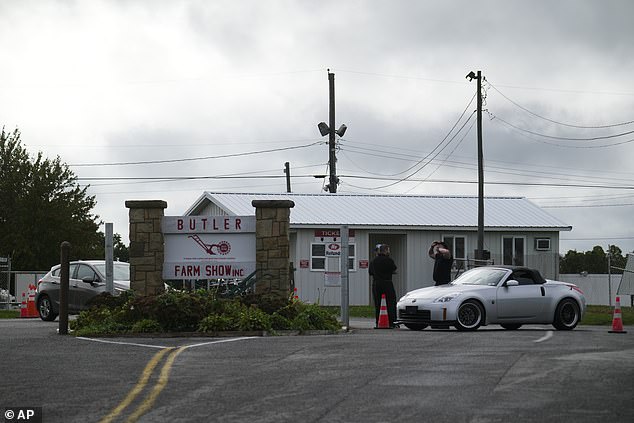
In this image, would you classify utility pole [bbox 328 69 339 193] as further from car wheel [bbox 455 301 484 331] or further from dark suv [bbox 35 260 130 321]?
car wheel [bbox 455 301 484 331]

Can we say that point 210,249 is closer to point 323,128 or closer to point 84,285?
point 84,285

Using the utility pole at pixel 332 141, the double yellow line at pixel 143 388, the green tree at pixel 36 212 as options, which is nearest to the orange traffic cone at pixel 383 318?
the double yellow line at pixel 143 388

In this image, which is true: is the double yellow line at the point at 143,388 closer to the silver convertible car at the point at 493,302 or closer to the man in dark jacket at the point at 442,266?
the silver convertible car at the point at 493,302

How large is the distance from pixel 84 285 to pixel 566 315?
36.2 ft

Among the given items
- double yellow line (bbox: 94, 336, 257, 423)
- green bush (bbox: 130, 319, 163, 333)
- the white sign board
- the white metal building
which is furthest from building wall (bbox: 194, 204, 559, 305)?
double yellow line (bbox: 94, 336, 257, 423)

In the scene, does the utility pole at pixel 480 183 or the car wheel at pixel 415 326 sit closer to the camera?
the car wheel at pixel 415 326

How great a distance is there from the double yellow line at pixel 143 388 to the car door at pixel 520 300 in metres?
8.16

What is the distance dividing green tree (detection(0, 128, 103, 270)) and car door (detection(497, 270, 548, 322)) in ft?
117

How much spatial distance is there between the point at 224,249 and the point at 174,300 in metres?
2.68

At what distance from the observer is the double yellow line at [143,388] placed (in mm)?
9520

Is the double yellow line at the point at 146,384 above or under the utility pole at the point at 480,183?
under

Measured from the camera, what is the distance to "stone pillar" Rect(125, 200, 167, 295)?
21.7 m

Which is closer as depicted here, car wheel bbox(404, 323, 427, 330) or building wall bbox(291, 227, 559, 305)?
car wheel bbox(404, 323, 427, 330)

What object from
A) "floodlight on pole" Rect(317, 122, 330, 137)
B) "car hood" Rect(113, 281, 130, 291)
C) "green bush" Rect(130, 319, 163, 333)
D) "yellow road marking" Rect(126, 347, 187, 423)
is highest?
"floodlight on pole" Rect(317, 122, 330, 137)
